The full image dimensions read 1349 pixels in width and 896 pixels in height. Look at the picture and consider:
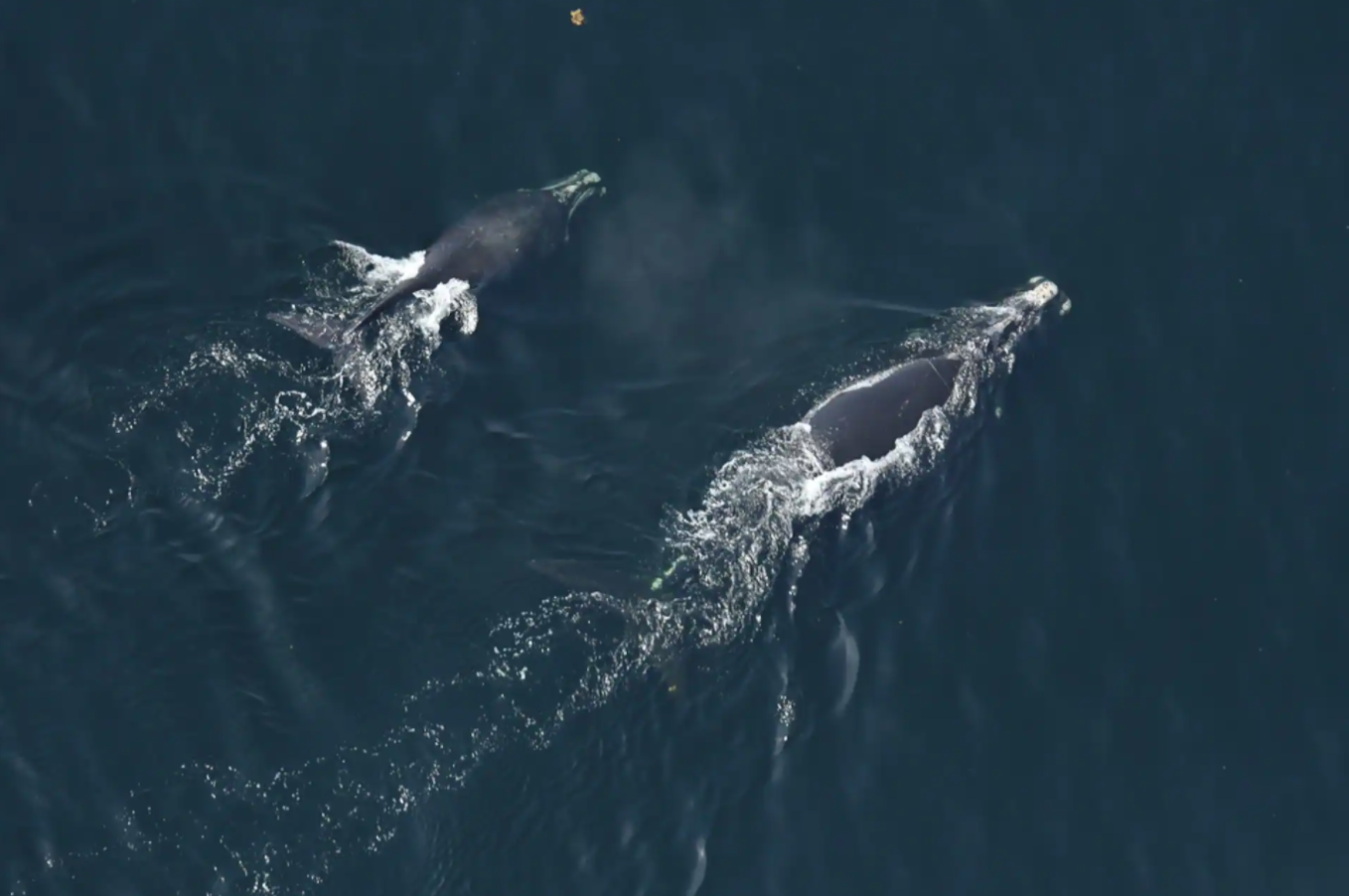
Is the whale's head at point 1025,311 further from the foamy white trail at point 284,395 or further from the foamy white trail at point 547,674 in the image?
the foamy white trail at point 284,395

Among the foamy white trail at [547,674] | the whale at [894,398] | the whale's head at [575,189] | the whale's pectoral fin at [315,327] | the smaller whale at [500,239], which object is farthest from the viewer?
the whale's head at [575,189]

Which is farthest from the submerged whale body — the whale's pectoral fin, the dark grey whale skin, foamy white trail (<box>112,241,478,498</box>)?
the whale's pectoral fin

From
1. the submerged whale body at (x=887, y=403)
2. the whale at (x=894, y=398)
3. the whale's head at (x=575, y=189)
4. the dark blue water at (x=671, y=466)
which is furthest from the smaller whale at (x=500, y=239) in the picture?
the submerged whale body at (x=887, y=403)

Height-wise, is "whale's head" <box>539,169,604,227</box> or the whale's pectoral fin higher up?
"whale's head" <box>539,169,604,227</box>

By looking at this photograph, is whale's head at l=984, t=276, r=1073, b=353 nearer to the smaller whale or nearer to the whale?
the whale

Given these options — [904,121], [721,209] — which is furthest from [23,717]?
[904,121]

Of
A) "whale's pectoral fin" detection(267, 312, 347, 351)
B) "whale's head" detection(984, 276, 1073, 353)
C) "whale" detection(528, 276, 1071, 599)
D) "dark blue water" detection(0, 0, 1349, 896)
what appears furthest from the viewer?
"whale's head" detection(984, 276, 1073, 353)
